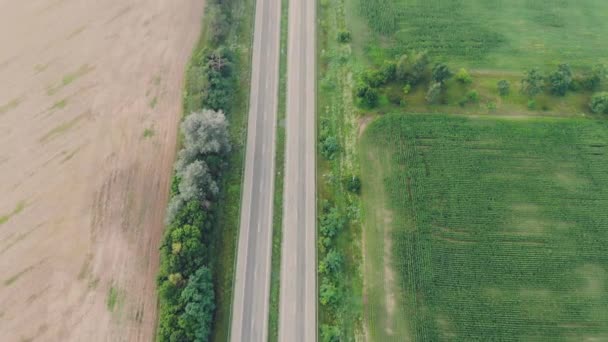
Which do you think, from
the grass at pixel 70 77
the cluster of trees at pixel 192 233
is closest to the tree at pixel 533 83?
the cluster of trees at pixel 192 233

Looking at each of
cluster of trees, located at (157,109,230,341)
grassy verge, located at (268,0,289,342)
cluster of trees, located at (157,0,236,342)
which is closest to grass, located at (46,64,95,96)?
cluster of trees, located at (157,0,236,342)

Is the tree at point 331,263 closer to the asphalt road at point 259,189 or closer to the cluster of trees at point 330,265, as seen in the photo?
the cluster of trees at point 330,265

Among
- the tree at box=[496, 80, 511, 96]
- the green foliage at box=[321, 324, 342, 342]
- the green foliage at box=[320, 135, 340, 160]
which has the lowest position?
the green foliage at box=[321, 324, 342, 342]

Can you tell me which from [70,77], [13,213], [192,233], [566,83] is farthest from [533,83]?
[13,213]

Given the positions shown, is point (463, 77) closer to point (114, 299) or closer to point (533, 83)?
point (533, 83)

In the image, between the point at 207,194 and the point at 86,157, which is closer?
the point at 207,194

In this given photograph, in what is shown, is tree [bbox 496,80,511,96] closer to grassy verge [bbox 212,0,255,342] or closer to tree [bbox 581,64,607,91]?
tree [bbox 581,64,607,91]

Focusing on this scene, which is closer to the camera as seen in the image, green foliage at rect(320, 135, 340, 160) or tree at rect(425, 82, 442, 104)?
green foliage at rect(320, 135, 340, 160)
